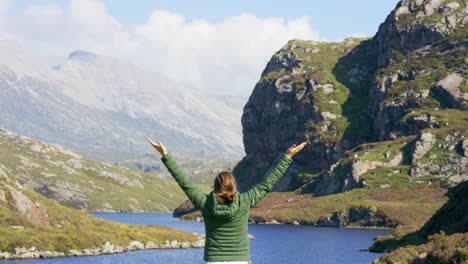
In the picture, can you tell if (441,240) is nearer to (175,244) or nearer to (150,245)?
(150,245)

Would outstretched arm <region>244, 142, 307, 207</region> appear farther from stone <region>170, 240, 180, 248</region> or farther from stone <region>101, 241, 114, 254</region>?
stone <region>170, 240, 180, 248</region>

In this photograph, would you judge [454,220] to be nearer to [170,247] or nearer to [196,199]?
[170,247]

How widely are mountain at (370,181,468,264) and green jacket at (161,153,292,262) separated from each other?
48.6 m

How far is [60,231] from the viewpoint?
155 meters

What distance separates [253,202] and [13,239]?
13079 cm

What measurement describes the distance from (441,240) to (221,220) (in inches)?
2684

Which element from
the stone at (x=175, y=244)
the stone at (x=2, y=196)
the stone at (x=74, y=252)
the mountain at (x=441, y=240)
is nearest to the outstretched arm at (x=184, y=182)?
the mountain at (x=441, y=240)

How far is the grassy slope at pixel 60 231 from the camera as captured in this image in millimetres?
138500

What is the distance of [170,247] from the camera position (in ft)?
590

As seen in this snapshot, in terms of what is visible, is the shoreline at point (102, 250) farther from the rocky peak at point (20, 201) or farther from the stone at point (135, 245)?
the rocky peak at point (20, 201)

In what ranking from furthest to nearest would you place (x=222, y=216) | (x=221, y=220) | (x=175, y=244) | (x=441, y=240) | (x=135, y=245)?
(x=175, y=244)
(x=135, y=245)
(x=441, y=240)
(x=221, y=220)
(x=222, y=216)

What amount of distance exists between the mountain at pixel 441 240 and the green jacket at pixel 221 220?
48564mm

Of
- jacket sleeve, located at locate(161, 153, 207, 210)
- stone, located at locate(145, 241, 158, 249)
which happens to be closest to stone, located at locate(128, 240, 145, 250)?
stone, located at locate(145, 241, 158, 249)

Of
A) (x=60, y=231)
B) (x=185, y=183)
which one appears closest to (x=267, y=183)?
(x=185, y=183)
